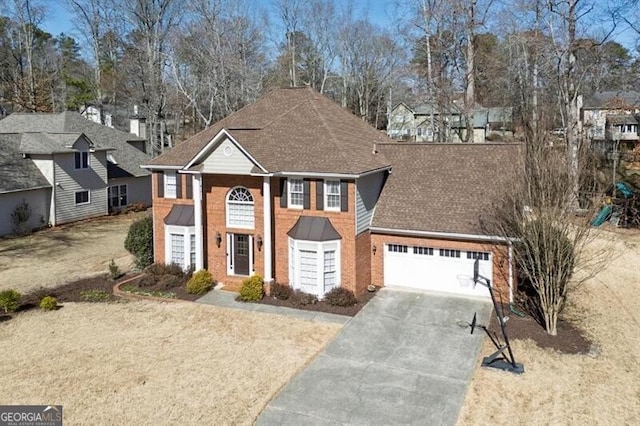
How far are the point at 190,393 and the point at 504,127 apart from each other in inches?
2124

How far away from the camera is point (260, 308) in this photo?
17.2 m

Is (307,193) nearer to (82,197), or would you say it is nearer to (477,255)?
(477,255)

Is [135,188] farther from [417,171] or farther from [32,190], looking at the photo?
[417,171]

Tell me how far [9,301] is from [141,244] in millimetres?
5706

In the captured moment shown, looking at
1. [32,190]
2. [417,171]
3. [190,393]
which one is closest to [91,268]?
[32,190]

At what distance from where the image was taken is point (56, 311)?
56.0ft

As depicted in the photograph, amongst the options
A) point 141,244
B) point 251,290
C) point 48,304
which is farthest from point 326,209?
point 48,304

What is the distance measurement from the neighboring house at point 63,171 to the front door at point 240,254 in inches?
683

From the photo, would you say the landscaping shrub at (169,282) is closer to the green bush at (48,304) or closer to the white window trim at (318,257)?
the green bush at (48,304)

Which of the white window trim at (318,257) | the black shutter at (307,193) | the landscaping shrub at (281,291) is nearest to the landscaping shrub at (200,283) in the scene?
the landscaping shrub at (281,291)

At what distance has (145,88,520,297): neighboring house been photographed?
17.7 meters

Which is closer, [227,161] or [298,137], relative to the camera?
[227,161]

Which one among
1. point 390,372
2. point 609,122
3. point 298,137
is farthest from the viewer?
point 609,122

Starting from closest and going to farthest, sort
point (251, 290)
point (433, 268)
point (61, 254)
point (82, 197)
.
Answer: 1. point (251, 290)
2. point (433, 268)
3. point (61, 254)
4. point (82, 197)
